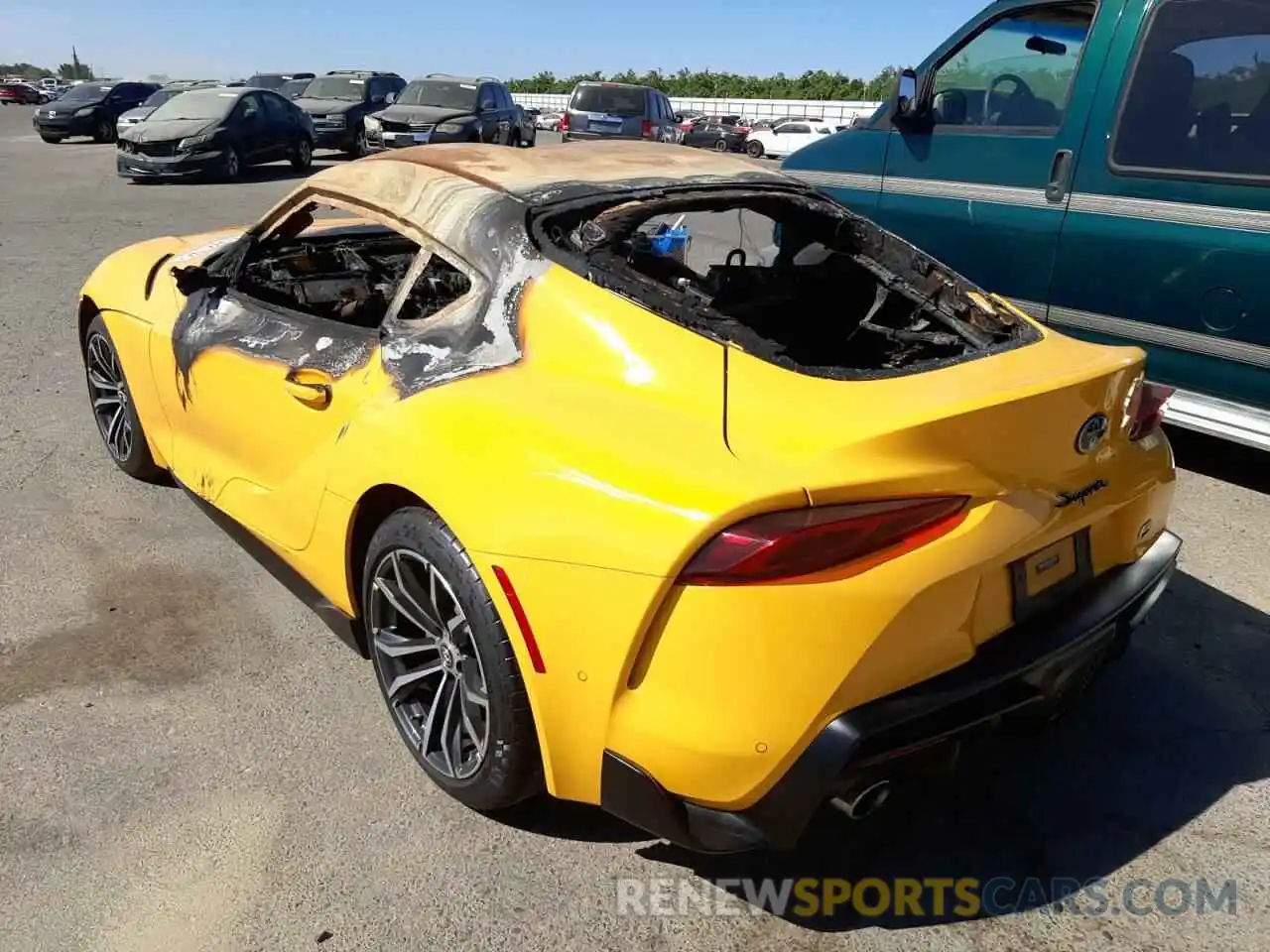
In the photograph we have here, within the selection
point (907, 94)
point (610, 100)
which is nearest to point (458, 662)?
point (907, 94)

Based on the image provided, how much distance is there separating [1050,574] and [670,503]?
0.91 meters

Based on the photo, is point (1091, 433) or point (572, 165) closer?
point (1091, 433)

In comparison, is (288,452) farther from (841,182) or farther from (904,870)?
(841,182)

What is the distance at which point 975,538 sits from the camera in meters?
1.93

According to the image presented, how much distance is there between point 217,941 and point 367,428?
3.91ft

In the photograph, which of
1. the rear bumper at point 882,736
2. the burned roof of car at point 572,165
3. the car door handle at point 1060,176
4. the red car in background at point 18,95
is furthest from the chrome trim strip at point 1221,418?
the red car in background at point 18,95

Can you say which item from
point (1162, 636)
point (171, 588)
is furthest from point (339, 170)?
point (1162, 636)

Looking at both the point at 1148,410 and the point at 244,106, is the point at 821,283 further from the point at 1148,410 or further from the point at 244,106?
the point at 244,106

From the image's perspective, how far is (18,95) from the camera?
2272 inches

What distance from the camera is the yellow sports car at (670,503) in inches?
72.2

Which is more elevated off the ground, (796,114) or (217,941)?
(796,114)

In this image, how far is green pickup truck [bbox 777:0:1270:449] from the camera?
408 centimetres

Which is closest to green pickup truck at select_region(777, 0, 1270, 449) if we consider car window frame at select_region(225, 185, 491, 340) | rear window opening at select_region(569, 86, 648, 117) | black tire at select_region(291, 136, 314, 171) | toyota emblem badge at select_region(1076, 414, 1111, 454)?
toyota emblem badge at select_region(1076, 414, 1111, 454)

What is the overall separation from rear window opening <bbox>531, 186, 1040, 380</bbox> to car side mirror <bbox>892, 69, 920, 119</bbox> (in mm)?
2195
